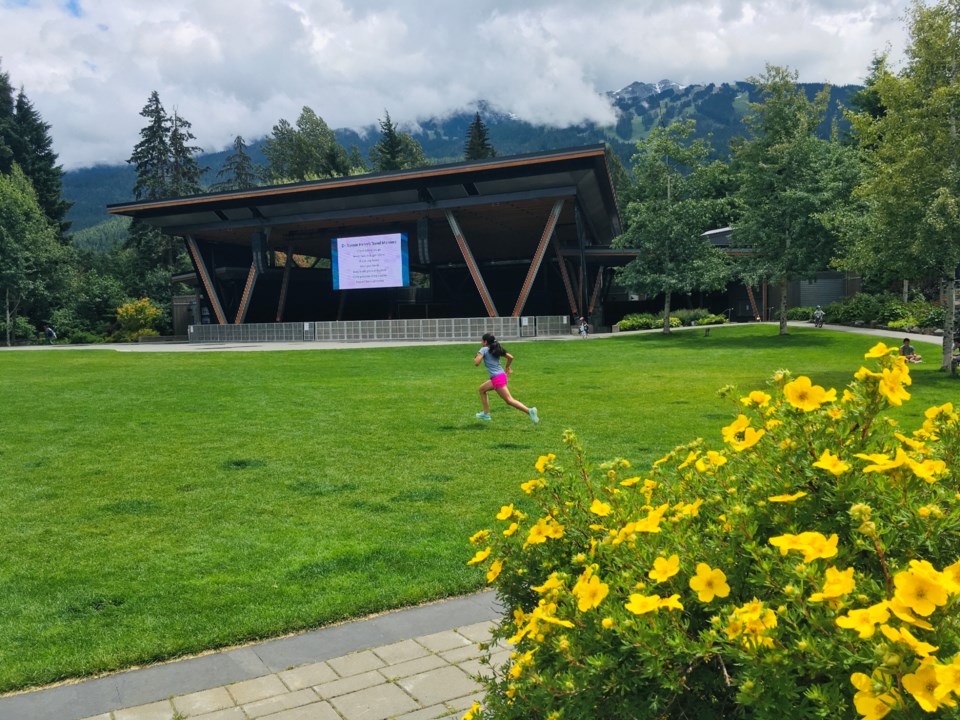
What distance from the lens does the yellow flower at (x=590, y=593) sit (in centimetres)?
185

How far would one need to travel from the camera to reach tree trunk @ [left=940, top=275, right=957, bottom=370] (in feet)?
56.9

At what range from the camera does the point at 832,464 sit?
6.18 ft

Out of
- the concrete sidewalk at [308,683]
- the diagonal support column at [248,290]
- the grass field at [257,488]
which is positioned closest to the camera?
the concrete sidewalk at [308,683]

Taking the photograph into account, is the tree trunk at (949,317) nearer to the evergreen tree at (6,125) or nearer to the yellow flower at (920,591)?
the yellow flower at (920,591)

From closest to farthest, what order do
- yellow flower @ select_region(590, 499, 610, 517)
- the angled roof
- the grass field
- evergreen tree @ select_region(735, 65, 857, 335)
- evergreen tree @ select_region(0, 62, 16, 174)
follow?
1. yellow flower @ select_region(590, 499, 610, 517)
2. the grass field
3. evergreen tree @ select_region(735, 65, 857, 335)
4. the angled roof
5. evergreen tree @ select_region(0, 62, 16, 174)

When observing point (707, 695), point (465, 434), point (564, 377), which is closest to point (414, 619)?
point (707, 695)

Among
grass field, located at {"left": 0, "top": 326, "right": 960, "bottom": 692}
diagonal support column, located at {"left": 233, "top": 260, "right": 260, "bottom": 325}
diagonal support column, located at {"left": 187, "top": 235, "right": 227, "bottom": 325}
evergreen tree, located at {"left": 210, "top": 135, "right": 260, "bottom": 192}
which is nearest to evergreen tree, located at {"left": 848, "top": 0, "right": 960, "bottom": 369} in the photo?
grass field, located at {"left": 0, "top": 326, "right": 960, "bottom": 692}

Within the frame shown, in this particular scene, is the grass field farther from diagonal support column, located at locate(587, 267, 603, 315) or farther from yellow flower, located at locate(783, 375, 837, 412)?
diagonal support column, located at locate(587, 267, 603, 315)

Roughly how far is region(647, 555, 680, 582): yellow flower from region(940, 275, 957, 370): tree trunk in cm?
1900

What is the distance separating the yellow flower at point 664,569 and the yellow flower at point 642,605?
0.36ft

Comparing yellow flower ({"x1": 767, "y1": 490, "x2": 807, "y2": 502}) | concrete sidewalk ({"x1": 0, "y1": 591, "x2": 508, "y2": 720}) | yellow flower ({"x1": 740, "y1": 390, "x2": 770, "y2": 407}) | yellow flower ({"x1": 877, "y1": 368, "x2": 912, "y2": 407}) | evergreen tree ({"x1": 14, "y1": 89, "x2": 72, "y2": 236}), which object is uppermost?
evergreen tree ({"x1": 14, "y1": 89, "x2": 72, "y2": 236})

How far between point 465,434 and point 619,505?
8.23 metres

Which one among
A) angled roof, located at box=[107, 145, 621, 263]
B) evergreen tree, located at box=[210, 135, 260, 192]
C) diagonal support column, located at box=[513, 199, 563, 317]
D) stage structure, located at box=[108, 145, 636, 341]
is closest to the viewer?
angled roof, located at box=[107, 145, 621, 263]

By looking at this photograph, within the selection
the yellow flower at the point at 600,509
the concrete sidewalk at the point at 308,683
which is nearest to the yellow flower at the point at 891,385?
the yellow flower at the point at 600,509
